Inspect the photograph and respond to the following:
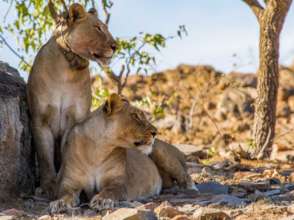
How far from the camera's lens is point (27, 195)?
7535 millimetres

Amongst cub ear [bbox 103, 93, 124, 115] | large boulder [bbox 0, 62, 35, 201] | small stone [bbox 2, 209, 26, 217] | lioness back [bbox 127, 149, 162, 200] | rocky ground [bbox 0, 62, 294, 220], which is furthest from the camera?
lioness back [bbox 127, 149, 162, 200]

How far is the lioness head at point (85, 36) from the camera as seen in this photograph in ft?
24.8

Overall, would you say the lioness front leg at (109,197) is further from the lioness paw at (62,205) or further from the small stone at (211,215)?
the small stone at (211,215)

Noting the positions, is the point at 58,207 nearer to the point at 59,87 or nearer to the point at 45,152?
the point at 45,152

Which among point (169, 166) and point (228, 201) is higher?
point (169, 166)

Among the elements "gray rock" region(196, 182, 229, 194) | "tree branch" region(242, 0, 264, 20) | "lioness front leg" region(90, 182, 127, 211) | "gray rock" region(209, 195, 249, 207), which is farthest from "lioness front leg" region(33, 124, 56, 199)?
"tree branch" region(242, 0, 264, 20)

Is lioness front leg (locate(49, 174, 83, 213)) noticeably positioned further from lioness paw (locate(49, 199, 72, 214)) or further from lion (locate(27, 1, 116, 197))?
lion (locate(27, 1, 116, 197))

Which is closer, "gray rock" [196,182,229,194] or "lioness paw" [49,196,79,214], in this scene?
"lioness paw" [49,196,79,214]

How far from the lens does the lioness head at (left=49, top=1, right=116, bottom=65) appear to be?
7555 mm

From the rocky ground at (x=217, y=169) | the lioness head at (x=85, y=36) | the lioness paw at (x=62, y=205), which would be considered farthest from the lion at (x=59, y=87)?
the lioness paw at (x=62, y=205)

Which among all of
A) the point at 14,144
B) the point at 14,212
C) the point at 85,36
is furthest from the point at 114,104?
the point at 14,212

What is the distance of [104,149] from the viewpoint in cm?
702

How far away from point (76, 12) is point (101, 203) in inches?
79.5

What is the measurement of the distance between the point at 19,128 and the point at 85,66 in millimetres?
851
